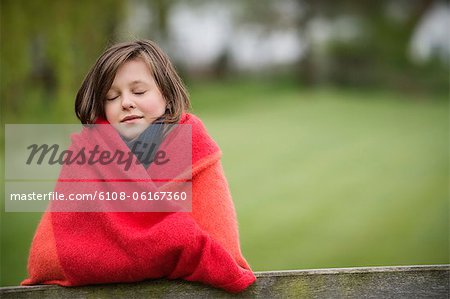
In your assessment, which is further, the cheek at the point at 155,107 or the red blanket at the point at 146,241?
the cheek at the point at 155,107

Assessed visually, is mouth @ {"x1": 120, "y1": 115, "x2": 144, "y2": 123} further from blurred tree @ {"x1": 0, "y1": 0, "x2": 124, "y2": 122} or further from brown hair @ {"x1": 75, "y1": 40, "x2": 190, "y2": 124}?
blurred tree @ {"x1": 0, "y1": 0, "x2": 124, "y2": 122}

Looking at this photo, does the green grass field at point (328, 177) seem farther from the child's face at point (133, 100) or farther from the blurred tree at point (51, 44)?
the child's face at point (133, 100)

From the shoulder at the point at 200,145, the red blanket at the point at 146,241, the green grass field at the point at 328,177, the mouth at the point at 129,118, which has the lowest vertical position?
the green grass field at the point at 328,177

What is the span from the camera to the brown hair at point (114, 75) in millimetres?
1672

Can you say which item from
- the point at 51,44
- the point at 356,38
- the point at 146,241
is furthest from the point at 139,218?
the point at 356,38

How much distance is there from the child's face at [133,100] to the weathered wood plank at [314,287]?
398mm

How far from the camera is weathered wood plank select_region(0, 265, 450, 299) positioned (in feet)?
4.69

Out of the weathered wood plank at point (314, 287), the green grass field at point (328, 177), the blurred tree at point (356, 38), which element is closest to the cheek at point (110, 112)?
the weathered wood plank at point (314, 287)

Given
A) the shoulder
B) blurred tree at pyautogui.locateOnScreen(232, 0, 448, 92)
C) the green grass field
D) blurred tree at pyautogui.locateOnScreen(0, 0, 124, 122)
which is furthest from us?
blurred tree at pyautogui.locateOnScreen(232, 0, 448, 92)

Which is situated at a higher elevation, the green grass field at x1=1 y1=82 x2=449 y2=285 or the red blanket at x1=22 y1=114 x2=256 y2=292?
the red blanket at x1=22 y1=114 x2=256 y2=292

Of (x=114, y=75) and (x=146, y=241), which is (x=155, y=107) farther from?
(x=146, y=241)

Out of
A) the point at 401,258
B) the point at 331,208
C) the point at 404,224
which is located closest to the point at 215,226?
the point at 401,258

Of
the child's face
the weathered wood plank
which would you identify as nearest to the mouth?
the child's face

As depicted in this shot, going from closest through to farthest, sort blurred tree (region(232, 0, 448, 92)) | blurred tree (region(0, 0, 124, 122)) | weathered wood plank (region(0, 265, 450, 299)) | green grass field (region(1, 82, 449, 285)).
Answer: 1. weathered wood plank (region(0, 265, 450, 299))
2. blurred tree (region(0, 0, 124, 122))
3. green grass field (region(1, 82, 449, 285))
4. blurred tree (region(232, 0, 448, 92))
